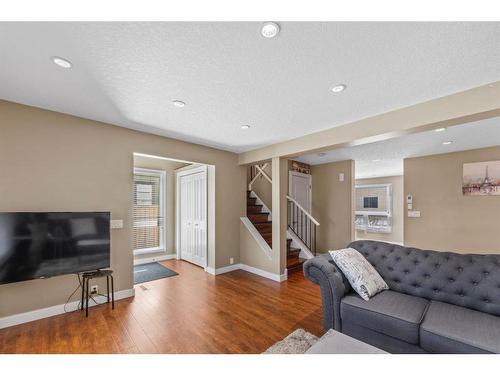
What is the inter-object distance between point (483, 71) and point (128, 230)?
4228 mm

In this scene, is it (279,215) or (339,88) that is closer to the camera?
(339,88)

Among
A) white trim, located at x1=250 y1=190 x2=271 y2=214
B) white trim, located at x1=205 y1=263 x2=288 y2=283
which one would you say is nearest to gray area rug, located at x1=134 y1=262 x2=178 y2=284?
white trim, located at x1=205 y1=263 x2=288 y2=283

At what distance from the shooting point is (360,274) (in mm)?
2180

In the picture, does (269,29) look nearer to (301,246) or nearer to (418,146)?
(418,146)

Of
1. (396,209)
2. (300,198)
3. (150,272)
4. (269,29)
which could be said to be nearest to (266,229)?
(300,198)

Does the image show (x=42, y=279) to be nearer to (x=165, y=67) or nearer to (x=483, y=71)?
(x=165, y=67)

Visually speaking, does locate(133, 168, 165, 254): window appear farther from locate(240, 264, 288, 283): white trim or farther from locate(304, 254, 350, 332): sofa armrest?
locate(304, 254, 350, 332): sofa armrest

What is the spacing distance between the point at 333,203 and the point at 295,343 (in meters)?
4.12

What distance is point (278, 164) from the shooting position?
4047mm

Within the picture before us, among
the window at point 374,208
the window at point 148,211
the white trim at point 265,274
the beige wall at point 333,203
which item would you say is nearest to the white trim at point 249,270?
the white trim at point 265,274

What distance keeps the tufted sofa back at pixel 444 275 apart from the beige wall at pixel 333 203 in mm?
2985
